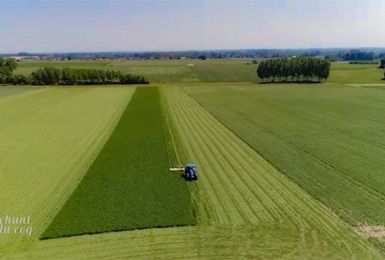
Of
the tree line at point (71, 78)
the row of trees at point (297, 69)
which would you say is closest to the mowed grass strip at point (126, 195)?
the tree line at point (71, 78)

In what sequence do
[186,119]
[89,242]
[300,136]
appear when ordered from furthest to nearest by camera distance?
[186,119] < [300,136] < [89,242]

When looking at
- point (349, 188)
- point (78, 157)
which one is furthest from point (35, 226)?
point (349, 188)

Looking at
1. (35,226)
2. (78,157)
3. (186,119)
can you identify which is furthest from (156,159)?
(186,119)

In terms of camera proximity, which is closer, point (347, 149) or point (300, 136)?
point (347, 149)

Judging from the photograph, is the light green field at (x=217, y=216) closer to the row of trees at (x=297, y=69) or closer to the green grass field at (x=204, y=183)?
the green grass field at (x=204, y=183)

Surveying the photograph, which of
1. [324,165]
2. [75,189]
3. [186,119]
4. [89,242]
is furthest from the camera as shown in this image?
[186,119]

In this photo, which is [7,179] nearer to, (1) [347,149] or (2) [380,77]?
(1) [347,149]

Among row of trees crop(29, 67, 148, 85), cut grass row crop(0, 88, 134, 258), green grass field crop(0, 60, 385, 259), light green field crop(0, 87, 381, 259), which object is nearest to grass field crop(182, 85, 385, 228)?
green grass field crop(0, 60, 385, 259)

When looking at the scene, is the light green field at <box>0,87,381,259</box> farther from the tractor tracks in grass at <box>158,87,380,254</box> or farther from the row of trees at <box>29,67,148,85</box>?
the row of trees at <box>29,67,148,85</box>
